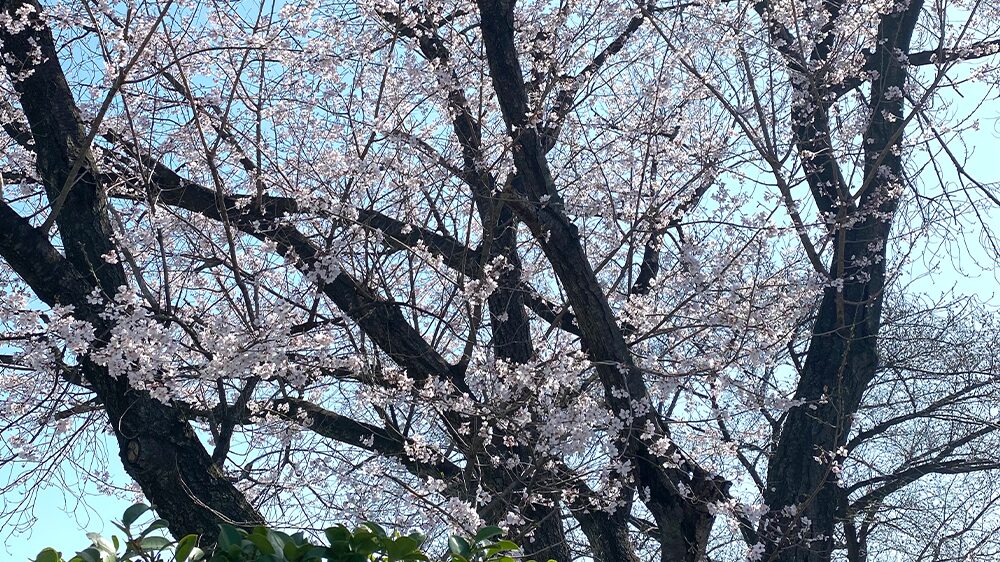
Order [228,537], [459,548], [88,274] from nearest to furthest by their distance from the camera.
Result: [228,537] < [459,548] < [88,274]

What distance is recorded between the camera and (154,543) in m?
2.03

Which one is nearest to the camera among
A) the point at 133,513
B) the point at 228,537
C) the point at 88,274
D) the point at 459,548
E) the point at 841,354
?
the point at 228,537

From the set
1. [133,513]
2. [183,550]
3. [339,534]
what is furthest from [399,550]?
[133,513]

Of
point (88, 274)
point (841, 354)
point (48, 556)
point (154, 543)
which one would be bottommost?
point (48, 556)

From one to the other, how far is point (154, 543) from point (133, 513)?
3.2 inches

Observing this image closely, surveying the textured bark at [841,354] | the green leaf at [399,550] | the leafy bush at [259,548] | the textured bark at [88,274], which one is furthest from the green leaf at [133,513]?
the textured bark at [841,354]

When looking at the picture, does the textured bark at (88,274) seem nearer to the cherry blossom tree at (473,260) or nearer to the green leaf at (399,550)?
the cherry blossom tree at (473,260)

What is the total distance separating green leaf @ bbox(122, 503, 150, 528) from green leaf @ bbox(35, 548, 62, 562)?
0.66ft

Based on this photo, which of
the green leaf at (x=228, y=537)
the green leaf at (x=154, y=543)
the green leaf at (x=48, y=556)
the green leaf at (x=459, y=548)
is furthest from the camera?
the green leaf at (x=459, y=548)

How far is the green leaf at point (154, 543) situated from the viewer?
2.01m

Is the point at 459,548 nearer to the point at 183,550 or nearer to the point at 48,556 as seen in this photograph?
the point at 183,550

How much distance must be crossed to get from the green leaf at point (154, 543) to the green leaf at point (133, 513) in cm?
5

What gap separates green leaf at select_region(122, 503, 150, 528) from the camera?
6.65 ft

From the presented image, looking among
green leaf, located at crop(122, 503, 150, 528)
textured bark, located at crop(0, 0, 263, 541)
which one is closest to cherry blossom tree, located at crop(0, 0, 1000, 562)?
textured bark, located at crop(0, 0, 263, 541)
